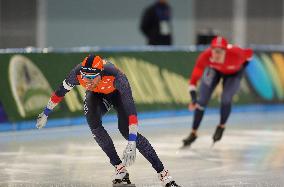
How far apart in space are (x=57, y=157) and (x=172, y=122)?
5.31 meters

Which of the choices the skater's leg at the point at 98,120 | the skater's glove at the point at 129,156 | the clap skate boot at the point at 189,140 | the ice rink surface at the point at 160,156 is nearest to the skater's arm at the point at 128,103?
the skater's glove at the point at 129,156

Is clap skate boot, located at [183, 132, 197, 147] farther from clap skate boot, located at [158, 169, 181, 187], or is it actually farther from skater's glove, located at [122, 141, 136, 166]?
skater's glove, located at [122, 141, 136, 166]

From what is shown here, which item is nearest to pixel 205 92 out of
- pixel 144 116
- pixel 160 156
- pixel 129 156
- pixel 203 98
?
pixel 203 98

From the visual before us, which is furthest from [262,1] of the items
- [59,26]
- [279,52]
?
[59,26]

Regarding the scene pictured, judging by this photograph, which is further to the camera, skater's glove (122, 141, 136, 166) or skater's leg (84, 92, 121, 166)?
skater's leg (84, 92, 121, 166)

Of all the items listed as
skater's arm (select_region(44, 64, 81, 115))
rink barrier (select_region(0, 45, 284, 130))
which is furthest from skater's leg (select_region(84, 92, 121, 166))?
rink barrier (select_region(0, 45, 284, 130))

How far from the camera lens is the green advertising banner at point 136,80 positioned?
1509cm

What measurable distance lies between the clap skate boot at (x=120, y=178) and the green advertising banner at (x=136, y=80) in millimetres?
5333

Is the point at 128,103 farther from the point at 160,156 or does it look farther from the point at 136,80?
the point at 136,80

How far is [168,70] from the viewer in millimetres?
18234

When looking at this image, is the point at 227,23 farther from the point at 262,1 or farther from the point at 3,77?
the point at 3,77

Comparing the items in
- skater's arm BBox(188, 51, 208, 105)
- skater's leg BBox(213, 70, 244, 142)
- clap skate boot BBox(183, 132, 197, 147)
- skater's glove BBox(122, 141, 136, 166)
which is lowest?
clap skate boot BBox(183, 132, 197, 147)

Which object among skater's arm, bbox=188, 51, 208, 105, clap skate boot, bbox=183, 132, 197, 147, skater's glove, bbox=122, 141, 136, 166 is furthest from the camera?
clap skate boot, bbox=183, 132, 197, 147

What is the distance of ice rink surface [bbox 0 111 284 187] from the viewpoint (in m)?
10.5
